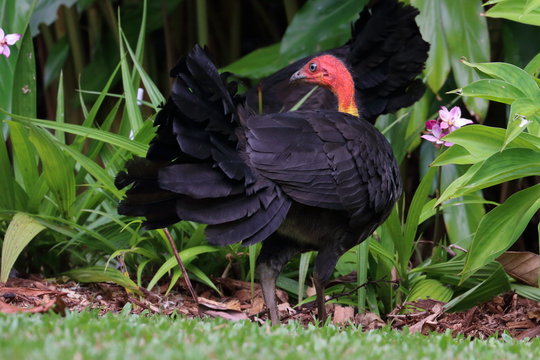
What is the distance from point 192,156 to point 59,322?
891 millimetres

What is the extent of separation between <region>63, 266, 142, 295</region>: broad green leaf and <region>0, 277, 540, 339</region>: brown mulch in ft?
0.15

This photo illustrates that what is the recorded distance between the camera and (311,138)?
3.49m

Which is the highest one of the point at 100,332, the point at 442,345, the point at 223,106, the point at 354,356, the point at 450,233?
the point at 223,106

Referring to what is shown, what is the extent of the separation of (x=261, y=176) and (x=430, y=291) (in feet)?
4.63

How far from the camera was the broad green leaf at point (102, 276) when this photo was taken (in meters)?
3.94

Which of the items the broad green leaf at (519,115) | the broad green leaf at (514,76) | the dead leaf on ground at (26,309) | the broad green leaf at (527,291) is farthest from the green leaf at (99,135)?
the broad green leaf at (527,291)

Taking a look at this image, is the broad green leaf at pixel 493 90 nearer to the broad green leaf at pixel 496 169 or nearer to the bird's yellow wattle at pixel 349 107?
the broad green leaf at pixel 496 169

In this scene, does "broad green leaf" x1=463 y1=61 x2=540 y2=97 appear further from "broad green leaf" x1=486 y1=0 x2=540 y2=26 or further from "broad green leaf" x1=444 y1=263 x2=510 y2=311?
"broad green leaf" x1=444 y1=263 x2=510 y2=311

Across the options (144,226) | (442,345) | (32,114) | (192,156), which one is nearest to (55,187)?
(32,114)

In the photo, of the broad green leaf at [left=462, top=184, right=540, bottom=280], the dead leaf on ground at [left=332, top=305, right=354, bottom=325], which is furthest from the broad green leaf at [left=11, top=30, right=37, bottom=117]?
the broad green leaf at [left=462, top=184, right=540, bottom=280]

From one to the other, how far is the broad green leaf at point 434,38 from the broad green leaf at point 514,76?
1651mm

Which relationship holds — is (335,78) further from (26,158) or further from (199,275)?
(26,158)

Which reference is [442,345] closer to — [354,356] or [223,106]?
[354,356]

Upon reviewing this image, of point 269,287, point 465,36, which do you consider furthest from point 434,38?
point 269,287
